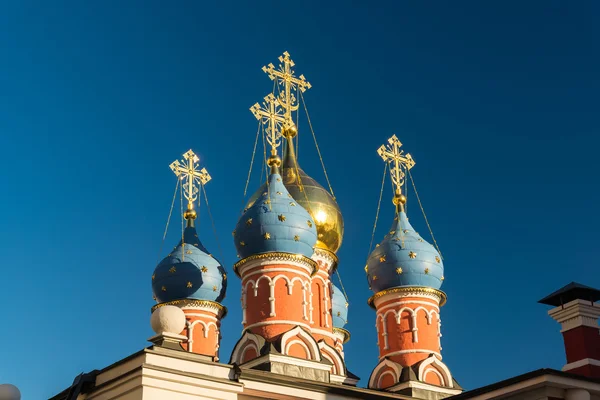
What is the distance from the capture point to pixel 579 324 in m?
14.7

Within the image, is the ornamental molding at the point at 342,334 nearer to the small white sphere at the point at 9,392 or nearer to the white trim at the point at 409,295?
the white trim at the point at 409,295

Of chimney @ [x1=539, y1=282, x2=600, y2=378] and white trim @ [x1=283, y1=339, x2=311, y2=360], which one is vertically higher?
white trim @ [x1=283, y1=339, x2=311, y2=360]

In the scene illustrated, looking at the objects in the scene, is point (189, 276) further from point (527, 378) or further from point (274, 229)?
point (527, 378)

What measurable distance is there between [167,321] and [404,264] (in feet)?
29.2

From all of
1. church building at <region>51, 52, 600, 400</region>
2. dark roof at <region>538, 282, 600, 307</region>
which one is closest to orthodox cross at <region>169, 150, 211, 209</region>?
church building at <region>51, 52, 600, 400</region>

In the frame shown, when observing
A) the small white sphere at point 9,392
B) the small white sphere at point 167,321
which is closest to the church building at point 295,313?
the small white sphere at point 167,321

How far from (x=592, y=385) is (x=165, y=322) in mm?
6319

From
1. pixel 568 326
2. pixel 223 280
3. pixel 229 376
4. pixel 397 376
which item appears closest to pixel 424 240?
pixel 397 376

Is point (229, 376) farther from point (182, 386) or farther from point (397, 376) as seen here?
point (397, 376)

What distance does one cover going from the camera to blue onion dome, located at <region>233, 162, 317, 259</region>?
1953cm

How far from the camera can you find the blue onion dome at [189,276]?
22.7m

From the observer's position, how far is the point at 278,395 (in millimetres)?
15336

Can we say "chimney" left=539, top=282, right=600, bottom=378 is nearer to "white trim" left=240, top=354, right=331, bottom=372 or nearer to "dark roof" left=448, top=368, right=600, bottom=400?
"dark roof" left=448, top=368, right=600, bottom=400

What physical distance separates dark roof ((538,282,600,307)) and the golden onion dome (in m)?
8.31
